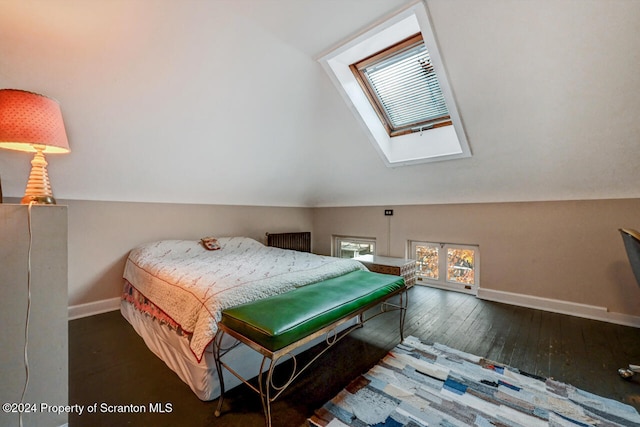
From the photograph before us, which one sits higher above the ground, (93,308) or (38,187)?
(38,187)

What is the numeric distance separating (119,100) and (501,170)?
3.83 m

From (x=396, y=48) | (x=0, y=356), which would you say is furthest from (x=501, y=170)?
(x=0, y=356)

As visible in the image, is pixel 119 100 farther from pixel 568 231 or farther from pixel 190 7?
pixel 568 231

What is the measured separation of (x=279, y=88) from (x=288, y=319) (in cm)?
221

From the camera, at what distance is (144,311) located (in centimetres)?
227

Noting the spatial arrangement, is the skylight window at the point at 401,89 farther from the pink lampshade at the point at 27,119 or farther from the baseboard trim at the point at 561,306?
the pink lampshade at the point at 27,119

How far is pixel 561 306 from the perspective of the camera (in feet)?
9.57

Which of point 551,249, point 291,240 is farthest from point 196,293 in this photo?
point 551,249

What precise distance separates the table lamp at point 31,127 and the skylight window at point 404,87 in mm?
2455

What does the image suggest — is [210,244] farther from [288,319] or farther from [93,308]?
[288,319]

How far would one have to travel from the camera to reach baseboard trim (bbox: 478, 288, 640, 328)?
262 cm

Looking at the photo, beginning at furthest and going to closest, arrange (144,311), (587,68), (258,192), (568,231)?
(258,192)
(568,231)
(144,311)
(587,68)

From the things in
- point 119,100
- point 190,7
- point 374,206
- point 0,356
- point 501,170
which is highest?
point 190,7

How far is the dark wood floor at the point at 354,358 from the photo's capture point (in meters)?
1.48
